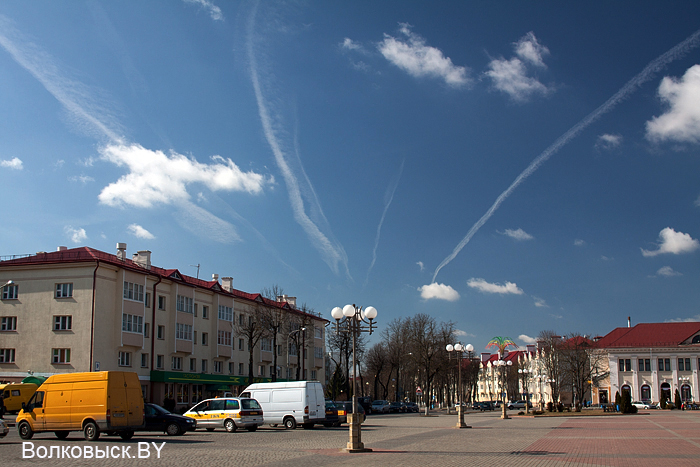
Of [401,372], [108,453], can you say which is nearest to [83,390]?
[108,453]

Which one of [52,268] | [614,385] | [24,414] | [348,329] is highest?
[52,268]

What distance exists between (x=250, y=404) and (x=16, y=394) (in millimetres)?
20429

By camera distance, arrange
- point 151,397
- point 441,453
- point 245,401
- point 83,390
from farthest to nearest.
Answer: point 151,397 → point 245,401 → point 83,390 → point 441,453

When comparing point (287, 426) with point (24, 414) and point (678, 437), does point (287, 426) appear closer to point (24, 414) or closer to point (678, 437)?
point (24, 414)

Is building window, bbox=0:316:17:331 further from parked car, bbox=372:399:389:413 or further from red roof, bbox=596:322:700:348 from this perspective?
red roof, bbox=596:322:700:348

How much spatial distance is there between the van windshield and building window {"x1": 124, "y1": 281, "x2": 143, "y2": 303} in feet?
72.5

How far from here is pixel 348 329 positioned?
2230cm

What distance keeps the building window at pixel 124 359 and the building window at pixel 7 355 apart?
782cm

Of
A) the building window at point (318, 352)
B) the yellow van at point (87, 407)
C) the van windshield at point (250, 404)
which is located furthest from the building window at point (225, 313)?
the yellow van at point (87, 407)

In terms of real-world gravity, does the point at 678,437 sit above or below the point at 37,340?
below

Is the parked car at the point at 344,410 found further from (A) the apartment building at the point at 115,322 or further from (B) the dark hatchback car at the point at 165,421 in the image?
(A) the apartment building at the point at 115,322

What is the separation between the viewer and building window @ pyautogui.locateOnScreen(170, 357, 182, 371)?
53812 mm

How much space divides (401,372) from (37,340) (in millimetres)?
64335

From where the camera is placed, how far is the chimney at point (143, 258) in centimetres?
5400
